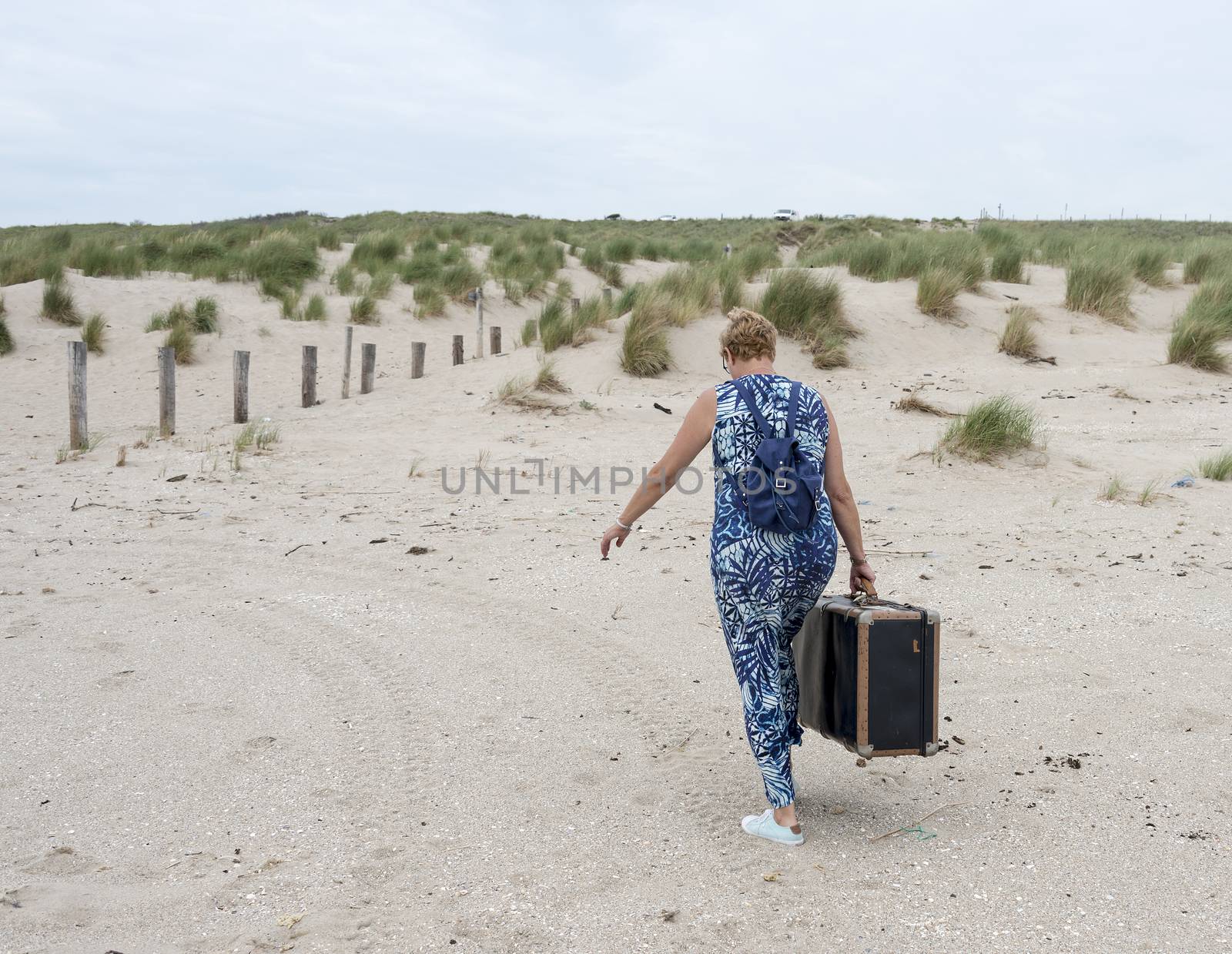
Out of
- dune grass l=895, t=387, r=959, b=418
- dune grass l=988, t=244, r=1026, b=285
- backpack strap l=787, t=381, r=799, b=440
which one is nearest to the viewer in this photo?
backpack strap l=787, t=381, r=799, b=440

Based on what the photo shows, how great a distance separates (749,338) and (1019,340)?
11298 millimetres

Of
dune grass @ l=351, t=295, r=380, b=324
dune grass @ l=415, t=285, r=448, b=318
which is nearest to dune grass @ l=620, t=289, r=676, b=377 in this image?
dune grass @ l=351, t=295, r=380, b=324

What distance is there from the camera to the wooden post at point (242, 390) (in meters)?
12.2

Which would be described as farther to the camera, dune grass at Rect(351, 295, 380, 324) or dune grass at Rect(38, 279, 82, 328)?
dune grass at Rect(351, 295, 380, 324)

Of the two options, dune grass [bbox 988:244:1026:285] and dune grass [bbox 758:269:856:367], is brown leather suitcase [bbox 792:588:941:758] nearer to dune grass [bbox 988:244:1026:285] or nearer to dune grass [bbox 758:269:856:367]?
dune grass [bbox 758:269:856:367]

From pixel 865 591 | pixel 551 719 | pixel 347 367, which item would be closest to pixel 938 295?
pixel 347 367

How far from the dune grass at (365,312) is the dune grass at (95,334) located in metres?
4.31

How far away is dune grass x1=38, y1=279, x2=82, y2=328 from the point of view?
16672mm

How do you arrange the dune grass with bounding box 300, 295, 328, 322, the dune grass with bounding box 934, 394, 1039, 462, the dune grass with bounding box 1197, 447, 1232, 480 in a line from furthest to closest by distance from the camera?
the dune grass with bounding box 300, 295, 328, 322 → the dune grass with bounding box 934, 394, 1039, 462 → the dune grass with bounding box 1197, 447, 1232, 480

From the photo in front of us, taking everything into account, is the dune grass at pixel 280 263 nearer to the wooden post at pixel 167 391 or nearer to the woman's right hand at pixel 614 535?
the wooden post at pixel 167 391

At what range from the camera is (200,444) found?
10.7 metres

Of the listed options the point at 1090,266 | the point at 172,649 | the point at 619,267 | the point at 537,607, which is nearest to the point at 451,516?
the point at 537,607

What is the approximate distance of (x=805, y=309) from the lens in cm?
1379

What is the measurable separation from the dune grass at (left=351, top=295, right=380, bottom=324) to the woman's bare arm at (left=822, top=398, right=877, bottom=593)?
54.9ft
